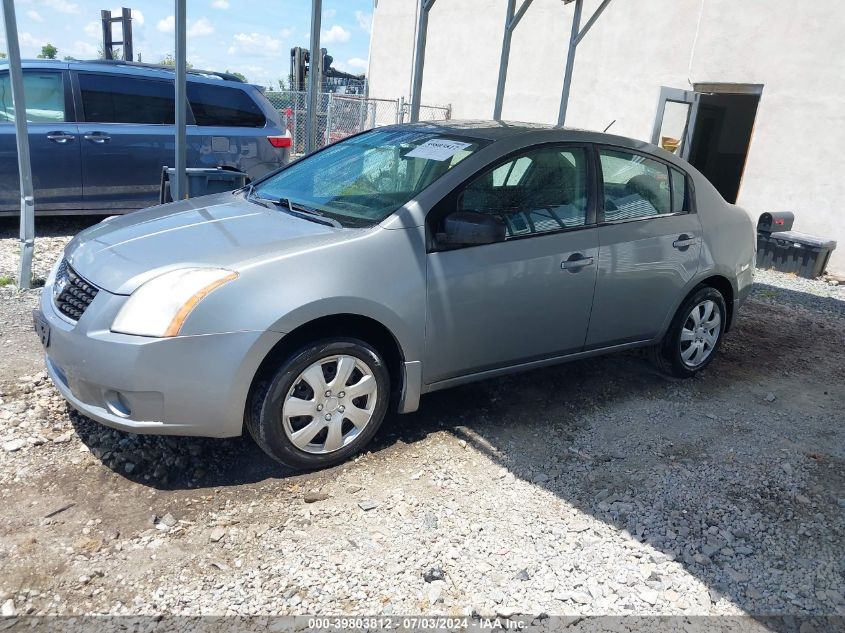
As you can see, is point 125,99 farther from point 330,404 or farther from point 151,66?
point 330,404

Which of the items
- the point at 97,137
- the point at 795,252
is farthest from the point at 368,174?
the point at 795,252

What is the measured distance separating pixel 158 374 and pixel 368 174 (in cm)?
168

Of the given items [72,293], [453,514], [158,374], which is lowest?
[453,514]

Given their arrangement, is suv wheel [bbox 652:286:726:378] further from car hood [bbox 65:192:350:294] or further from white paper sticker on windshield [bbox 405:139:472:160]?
car hood [bbox 65:192:350:294]

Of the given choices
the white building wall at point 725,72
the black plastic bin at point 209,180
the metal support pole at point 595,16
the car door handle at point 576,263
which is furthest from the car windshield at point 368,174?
the white building wall at point 725,72

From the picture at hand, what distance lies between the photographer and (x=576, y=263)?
12.9 feet

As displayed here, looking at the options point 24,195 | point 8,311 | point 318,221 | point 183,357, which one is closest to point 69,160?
point 24,195

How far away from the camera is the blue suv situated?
7031 mm

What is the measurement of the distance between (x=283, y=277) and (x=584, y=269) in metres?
1.81

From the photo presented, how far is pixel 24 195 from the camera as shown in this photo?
219 inches

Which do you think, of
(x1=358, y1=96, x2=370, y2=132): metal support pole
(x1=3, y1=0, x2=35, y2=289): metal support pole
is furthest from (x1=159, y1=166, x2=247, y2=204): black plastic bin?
(x1=358, y1=96, x2=370, y2=132): metal support pole

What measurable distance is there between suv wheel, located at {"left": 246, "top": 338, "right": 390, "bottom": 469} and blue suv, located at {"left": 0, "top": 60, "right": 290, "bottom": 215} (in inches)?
163

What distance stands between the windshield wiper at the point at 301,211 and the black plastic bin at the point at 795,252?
25.2ft

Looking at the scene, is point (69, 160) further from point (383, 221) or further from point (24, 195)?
point (383, 221)
